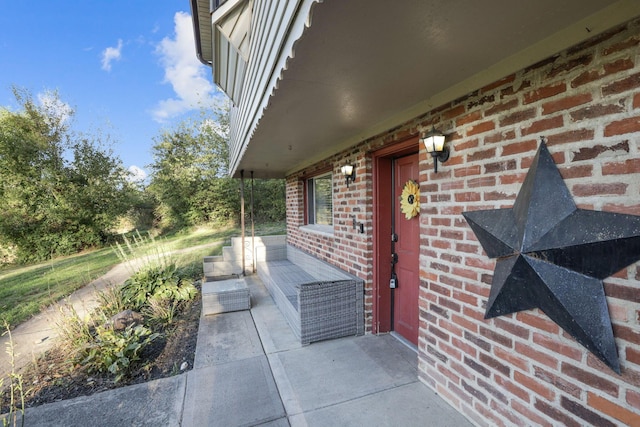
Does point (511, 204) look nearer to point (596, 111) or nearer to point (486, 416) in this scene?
point (596, 111)

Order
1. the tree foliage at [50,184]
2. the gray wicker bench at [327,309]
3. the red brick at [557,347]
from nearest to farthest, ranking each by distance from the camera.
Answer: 1. the red brick at [557,347]
2. the gray wicker bench at [327,309]
3. the tree foliage at [50,184]

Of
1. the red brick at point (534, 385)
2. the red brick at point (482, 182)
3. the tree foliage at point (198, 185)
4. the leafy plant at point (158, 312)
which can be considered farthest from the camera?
the tree foliage at point (198, 185)

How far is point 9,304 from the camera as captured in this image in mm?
5141

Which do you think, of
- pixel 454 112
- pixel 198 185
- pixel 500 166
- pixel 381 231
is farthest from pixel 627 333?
pixel 198 185

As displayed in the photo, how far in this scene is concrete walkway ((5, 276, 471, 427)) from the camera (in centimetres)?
207

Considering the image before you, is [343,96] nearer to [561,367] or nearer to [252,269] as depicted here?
[561,367]

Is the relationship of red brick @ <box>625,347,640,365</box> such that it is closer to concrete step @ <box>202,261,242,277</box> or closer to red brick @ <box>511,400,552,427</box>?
red brick @ <box>511,400,552,427</box>

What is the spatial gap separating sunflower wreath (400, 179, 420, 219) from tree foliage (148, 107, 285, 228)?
13.7m

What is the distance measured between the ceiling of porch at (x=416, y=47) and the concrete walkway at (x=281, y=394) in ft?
7.31

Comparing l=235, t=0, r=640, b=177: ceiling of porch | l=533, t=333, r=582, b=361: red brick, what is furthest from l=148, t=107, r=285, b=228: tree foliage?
l=533, t=333, r=582, b=361: red brick

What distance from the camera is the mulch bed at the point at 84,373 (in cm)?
247

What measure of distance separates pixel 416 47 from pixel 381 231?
6.71 feet

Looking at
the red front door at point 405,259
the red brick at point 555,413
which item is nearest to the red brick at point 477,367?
the red brick at point 555,413

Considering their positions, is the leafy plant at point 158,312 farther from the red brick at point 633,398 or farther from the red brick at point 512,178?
the red brick at point 633,398
